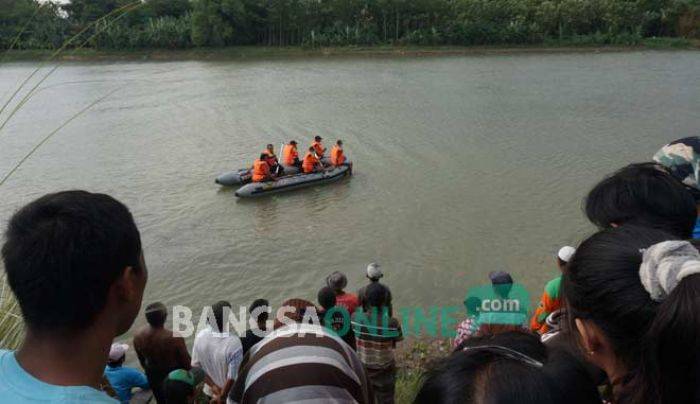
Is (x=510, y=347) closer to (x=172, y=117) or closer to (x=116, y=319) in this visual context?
(x=116, y=319)

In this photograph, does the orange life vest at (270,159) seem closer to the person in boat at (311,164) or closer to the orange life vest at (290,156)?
the orange life vest at (290,156)

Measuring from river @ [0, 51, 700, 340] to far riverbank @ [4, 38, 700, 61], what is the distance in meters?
9.74

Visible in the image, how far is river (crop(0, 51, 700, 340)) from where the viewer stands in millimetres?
7473

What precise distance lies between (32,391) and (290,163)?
10.0 meters

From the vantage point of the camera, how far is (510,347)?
1.24 metres

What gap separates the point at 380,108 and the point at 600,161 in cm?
793

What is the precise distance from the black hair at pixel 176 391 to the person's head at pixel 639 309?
2066 mm

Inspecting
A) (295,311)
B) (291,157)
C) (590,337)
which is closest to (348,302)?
(295,311)

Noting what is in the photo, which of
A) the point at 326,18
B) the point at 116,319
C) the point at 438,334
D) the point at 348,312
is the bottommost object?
the point at 438,334

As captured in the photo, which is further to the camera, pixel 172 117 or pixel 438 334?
pixel 172 117

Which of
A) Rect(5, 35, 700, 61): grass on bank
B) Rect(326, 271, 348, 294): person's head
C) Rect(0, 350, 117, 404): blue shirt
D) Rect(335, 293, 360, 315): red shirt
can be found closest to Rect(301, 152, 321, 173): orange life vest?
Rect(326, 271, 348, 294): person's head

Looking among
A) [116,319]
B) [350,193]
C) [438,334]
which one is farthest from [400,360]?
[350,193]

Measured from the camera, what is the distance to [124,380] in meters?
3.81

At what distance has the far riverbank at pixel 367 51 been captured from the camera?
1371 inches
